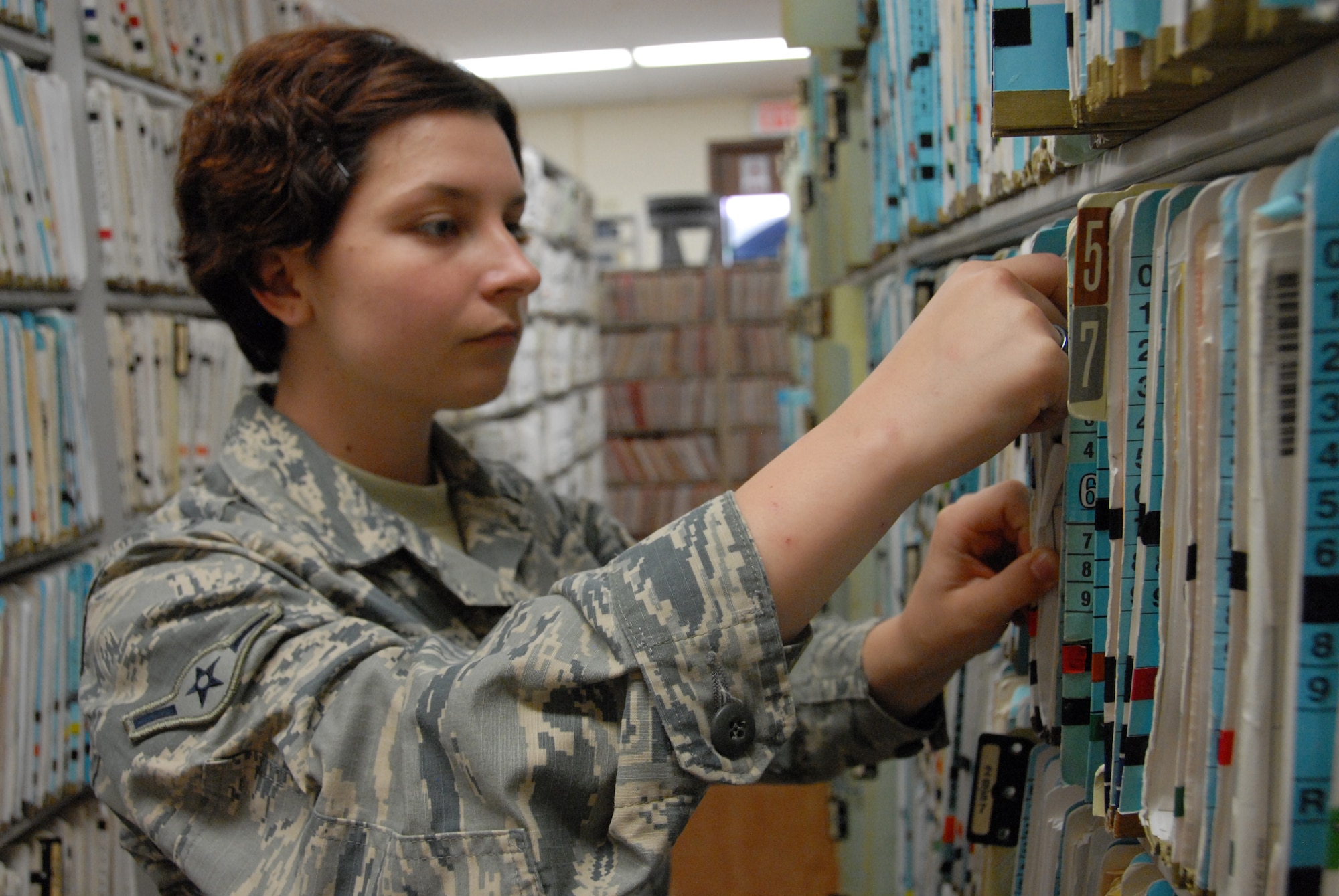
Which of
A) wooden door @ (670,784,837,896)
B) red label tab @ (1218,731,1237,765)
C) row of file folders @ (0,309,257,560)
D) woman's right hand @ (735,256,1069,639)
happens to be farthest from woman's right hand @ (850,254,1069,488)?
wooden door @ (670,784,837,896)

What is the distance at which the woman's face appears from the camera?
39.8 inches

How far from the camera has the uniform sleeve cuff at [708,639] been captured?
0.61 meters

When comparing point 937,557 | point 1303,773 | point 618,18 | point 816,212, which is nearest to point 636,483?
point 618,18

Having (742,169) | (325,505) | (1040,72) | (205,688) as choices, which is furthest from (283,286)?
(742,169)

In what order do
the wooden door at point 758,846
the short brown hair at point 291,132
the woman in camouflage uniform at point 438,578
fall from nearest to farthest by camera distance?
the woman in camouflage uniform at point 438,578
the short brown hair at point 291,132
the wooden door at point 758,846

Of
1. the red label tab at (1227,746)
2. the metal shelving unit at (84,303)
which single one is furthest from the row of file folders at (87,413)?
the red label tab at (1227,746)

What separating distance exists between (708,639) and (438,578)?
1.67ft

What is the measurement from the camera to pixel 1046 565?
0.68 m

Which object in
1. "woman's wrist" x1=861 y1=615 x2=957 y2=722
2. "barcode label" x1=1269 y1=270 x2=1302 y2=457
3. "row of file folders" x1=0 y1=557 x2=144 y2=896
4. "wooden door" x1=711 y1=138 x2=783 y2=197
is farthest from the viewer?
"wooden door" x1=711 y1=138 x2=783 y2=197

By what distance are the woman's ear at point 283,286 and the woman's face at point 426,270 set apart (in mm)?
15

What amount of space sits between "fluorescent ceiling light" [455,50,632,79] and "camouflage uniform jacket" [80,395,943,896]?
652cm

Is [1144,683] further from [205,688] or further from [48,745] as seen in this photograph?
[48,745]

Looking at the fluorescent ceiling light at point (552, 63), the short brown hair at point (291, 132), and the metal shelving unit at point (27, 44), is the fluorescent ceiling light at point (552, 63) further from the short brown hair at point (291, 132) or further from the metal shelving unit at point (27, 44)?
the short brown hair at point (291, 132)

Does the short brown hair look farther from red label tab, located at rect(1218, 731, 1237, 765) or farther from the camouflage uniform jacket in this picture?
red label tab, located at rect(1218, 731, 1237, 765)
